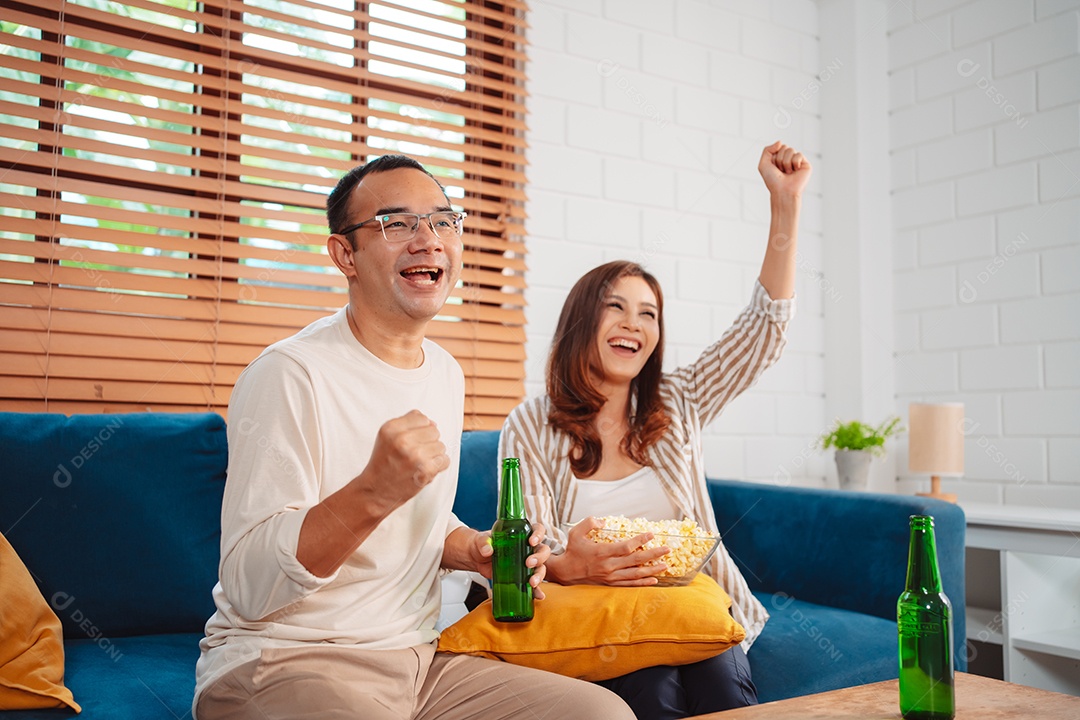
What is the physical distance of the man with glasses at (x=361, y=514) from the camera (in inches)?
47.4

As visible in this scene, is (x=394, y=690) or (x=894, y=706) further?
(x=394, y=690)

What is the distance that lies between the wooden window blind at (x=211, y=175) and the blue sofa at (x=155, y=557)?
0.28 meters

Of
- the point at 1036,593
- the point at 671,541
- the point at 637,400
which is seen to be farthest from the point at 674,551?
the point at 1036,593

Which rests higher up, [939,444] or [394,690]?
[939,444]

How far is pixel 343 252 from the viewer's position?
1562 millimetres

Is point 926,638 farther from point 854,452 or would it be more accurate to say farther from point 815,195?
point 815,195

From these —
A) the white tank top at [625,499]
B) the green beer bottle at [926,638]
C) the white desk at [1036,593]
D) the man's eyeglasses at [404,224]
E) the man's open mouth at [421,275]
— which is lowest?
the white desk at [1036,593]

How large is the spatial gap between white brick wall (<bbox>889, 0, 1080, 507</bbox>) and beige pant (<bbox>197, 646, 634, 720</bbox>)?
2327 millimetres

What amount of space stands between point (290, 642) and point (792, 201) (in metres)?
1.32

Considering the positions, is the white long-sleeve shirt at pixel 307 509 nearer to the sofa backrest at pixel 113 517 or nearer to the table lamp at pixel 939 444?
the sofa backrest at pixel 113 517

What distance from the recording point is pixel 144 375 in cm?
225

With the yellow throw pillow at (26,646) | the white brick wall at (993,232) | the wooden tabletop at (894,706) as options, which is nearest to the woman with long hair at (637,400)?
the wooden tabletop at (894,706)

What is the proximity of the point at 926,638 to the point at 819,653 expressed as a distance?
0.80 m

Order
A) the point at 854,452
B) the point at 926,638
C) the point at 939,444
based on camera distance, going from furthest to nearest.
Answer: the point at 854,452 < the point at 939,444 < the point at 926,638
